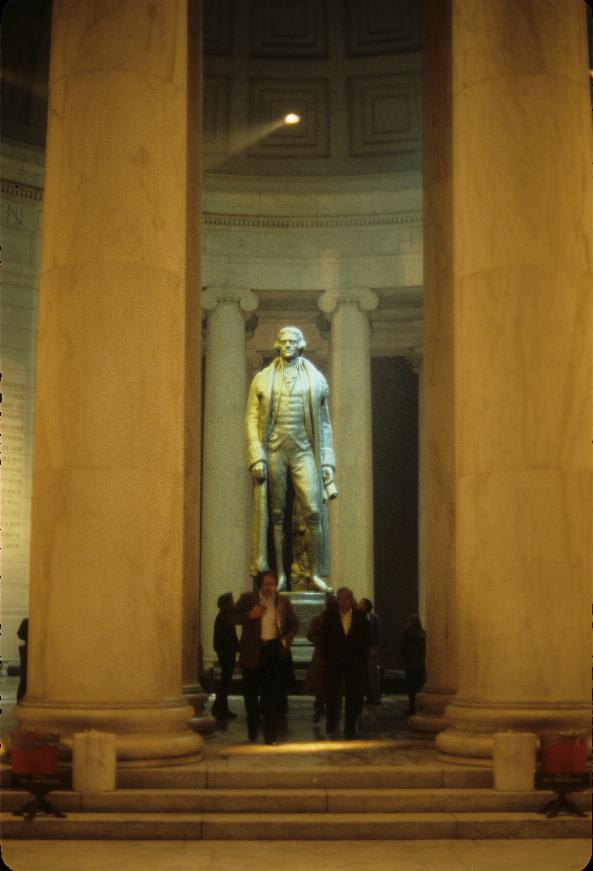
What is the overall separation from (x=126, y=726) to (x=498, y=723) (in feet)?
21.7

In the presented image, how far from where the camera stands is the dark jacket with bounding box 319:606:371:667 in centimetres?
2862

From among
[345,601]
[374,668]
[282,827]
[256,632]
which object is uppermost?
[345,601]

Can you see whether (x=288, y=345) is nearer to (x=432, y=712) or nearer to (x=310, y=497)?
(x=310, y=497)

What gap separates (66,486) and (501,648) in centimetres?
839

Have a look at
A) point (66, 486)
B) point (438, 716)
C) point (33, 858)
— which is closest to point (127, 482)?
point (66, 486)

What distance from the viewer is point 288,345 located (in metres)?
40.0

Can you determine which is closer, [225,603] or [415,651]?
[225,603]

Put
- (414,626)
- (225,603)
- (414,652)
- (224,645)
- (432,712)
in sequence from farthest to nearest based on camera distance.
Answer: (414,626) → (414,652) → (224,645) → (225,603) → (432,712)

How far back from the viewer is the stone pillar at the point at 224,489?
159 ft

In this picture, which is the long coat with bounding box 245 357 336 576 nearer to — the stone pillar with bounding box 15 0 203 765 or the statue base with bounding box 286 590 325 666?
the statue base with bounding box 286 590 325 666

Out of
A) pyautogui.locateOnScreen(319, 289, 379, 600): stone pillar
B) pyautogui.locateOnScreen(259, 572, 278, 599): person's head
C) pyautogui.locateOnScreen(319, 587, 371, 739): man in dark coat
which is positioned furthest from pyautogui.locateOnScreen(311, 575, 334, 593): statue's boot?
pyautogui.locateOnScreen(259, 572, 278, 599): person's head

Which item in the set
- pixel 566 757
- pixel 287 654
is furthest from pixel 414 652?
pixel 566 757

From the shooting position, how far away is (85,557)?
75.6 feet

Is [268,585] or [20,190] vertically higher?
[20,190]
